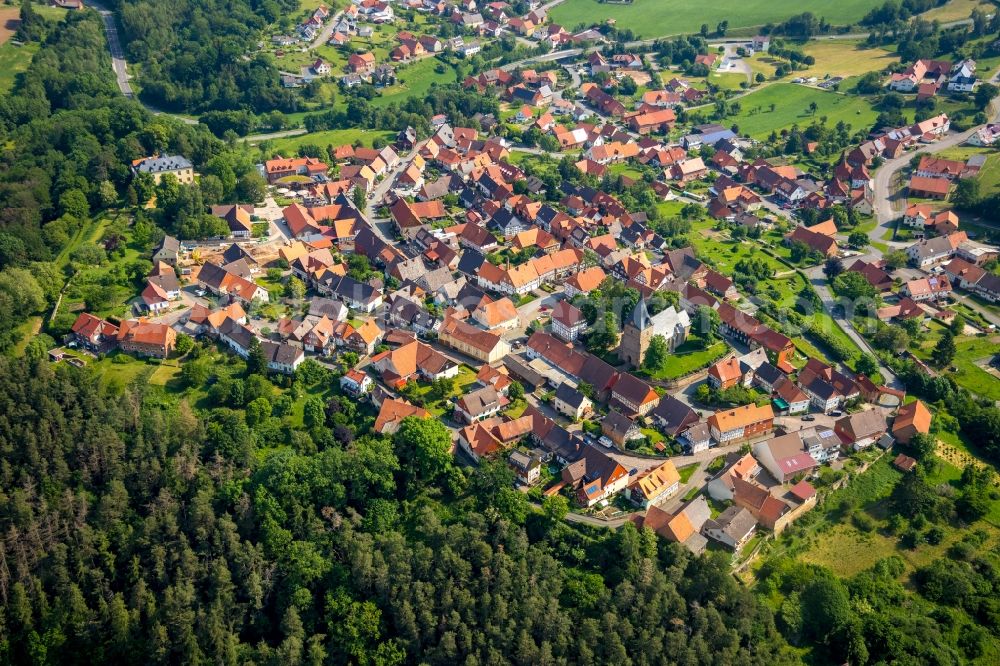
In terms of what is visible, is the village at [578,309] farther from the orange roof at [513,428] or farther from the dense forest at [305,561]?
the dense forest at [305,561]

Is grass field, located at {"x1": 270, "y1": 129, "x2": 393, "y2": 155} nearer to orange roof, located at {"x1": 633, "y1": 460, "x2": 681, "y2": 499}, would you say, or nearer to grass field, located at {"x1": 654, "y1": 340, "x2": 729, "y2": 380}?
grass field, located at {"x1": 654, "y1": 340, "x2": 729, "y2": 380}

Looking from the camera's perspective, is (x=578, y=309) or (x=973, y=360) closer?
(x=973, y=360)

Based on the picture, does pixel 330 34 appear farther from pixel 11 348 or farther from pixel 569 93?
pixel 11 348

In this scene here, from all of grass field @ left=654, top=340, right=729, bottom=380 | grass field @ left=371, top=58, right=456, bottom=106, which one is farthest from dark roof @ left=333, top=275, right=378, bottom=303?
grass field @ left=371, top=58, right=456, bottom=106

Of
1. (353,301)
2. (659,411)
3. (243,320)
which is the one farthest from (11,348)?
(659,411)

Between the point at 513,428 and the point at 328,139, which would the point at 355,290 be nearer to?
the point at 513,428

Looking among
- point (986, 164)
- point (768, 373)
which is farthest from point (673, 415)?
point (986, 164)

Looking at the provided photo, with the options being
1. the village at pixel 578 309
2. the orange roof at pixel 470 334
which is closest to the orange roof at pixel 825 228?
the village at pixel 578 309
